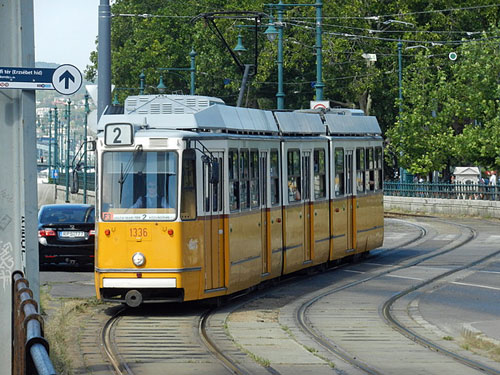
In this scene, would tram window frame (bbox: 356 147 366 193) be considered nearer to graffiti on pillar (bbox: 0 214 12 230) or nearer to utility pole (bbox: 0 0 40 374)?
utility pole (bbox: 0 0 40 374)

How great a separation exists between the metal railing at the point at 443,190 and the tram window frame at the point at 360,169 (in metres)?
19.5

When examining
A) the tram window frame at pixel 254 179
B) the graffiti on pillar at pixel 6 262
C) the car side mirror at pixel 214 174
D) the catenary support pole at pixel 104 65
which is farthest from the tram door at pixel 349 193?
the graffiti on pillar at pixel 6 262

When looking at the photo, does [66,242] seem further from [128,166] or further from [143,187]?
[143,187]

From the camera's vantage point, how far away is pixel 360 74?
195 feet

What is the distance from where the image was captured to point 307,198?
20.4m

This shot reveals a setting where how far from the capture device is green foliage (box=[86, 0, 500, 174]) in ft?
152

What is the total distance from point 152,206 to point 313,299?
370cm

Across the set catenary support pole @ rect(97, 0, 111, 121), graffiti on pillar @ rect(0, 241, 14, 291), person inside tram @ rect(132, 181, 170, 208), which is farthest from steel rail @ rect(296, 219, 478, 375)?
catenary support pole @ rect(97, 0, 111, 121)

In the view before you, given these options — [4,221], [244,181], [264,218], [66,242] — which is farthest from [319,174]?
[4,221]

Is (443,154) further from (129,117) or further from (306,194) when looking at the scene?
(129,117)

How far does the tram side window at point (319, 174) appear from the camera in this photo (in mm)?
20938

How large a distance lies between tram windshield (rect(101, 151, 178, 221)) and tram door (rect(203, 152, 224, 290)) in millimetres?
579

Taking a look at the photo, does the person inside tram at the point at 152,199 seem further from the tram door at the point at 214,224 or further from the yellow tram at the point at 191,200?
the tram door at the point at 214,224

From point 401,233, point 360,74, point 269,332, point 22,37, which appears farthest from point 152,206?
point 360,74
